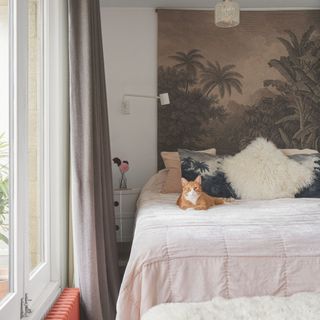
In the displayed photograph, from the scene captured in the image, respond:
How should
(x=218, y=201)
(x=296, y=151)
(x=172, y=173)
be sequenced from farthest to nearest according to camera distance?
1. (x=296, y=151)
2. (x=172, y=173)
3. (x=218, y=201)

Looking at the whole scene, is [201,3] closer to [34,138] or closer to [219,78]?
[219,78]

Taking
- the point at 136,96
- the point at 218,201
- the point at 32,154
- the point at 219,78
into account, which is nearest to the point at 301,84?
the point at 219,78

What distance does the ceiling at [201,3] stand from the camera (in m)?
3.30

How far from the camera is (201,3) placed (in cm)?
334

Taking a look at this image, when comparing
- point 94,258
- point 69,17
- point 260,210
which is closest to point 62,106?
point 69,17

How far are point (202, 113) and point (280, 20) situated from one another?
1.07m

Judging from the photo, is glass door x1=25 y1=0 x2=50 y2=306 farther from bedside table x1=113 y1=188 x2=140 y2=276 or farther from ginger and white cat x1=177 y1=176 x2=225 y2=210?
bedside table x1=113 y1=188 x2=140 y2=276

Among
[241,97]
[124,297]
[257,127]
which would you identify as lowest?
[124,297]

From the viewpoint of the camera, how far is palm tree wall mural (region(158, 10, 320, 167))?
3.41 meters

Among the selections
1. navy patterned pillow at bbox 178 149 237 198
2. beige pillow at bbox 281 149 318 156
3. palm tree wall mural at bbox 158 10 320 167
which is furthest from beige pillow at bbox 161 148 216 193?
beige pillow at bbox 281 149 318 156

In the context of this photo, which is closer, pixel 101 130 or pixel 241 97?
pixel 101 130

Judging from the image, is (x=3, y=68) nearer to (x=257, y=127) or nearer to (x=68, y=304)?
(x=68, y=304)

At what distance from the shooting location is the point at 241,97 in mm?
3445

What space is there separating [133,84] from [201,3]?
2.92ft
